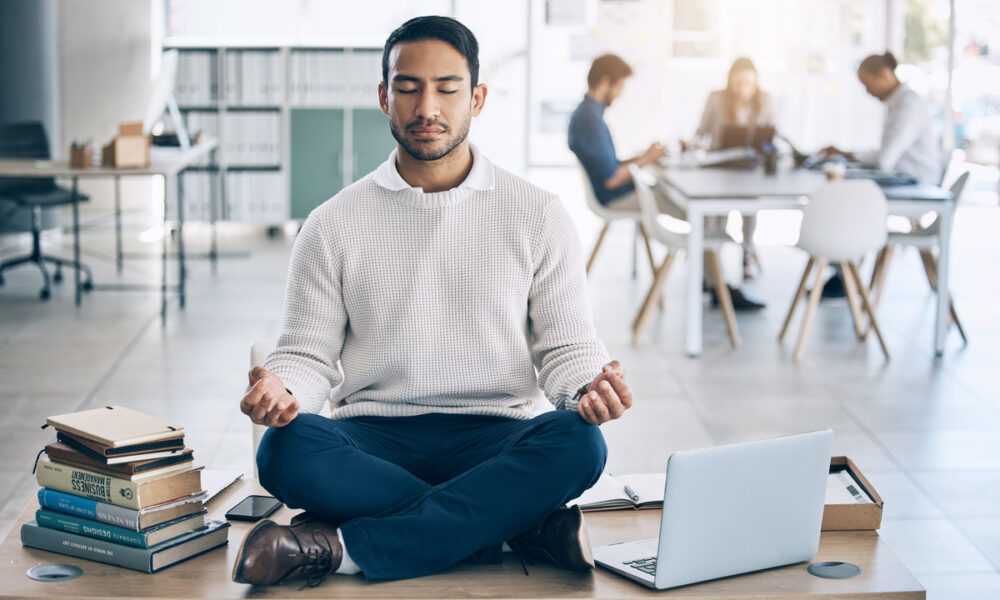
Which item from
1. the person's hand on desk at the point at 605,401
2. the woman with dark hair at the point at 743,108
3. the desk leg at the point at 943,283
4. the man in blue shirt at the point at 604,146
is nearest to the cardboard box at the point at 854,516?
the person's hand on desk at the point at 605,401

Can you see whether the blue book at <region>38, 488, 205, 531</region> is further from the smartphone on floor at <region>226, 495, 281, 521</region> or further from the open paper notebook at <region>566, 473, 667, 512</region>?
the open paper notebook at <region>566, 473, 667, 512</region>

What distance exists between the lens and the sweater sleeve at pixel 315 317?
2342mm

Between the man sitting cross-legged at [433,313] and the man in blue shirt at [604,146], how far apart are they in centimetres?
350

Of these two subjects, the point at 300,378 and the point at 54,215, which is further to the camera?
the point at 54,215

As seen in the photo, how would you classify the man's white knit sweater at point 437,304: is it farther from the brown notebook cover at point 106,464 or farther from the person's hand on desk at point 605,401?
the brown notebook cover at point 106,464

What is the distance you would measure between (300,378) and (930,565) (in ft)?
5.62

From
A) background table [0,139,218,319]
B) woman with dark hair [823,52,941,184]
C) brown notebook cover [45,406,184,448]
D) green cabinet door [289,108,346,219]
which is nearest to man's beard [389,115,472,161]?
brown notebook cover [45,406,184,448]

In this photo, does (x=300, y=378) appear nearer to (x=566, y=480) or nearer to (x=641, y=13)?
(x=566, y=480)

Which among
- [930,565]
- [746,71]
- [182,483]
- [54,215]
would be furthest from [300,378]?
[54,215]

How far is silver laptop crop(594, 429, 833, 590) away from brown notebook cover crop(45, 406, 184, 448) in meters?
0.81

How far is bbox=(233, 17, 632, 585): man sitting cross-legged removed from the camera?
218 centimetres

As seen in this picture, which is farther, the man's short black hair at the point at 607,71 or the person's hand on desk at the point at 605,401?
the man's short black hair at the point at 607,71

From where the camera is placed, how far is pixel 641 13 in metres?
9.23

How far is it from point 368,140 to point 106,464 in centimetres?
614
